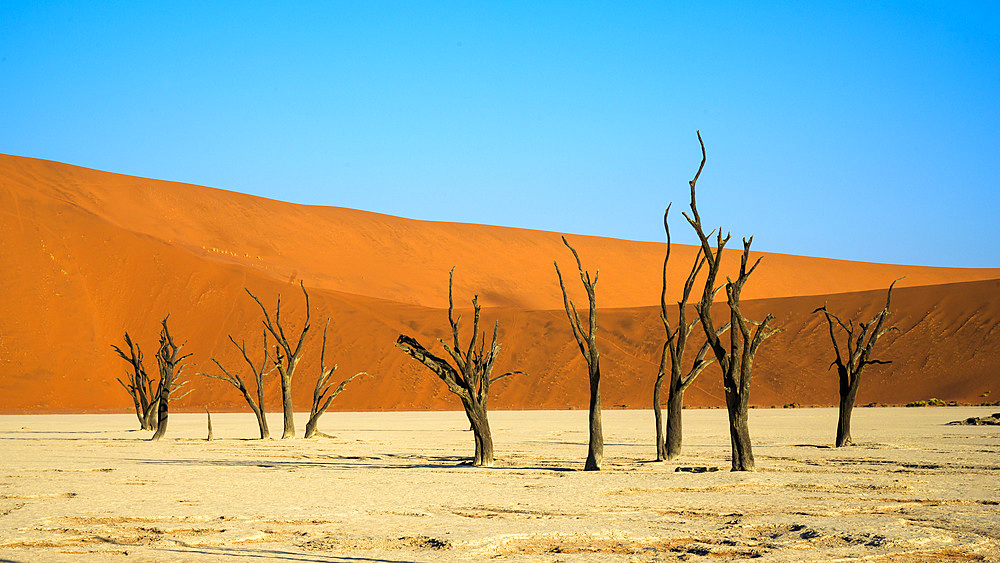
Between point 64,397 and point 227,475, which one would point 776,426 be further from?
point 64,397

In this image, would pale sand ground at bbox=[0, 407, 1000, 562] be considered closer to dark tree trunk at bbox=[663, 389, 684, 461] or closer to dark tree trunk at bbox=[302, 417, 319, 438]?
dark tree trunk at bbox=[663, 389, 684, 461]

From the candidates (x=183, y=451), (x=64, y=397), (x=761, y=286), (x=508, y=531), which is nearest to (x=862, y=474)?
(x=508, y=531)

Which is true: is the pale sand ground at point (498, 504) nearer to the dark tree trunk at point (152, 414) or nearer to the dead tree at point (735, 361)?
the dead tree at point (735, 361)

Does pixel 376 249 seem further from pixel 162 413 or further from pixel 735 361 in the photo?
pixel 735 361

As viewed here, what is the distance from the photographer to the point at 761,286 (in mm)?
120438

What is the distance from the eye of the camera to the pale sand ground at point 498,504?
8.08 metres

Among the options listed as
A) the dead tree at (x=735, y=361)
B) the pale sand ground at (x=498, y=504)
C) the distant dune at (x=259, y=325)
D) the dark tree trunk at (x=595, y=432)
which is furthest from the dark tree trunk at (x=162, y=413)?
the distant dune at (x=259, y=325)

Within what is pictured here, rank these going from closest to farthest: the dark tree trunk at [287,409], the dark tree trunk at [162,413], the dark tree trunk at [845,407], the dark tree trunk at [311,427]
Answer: the dark tree trunk at [845,407] < the dark tree trunk at [162,413] < the dark tree trunk at [287,409] < the dark tree trunk at [311,427]

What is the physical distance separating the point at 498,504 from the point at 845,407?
12034 mm

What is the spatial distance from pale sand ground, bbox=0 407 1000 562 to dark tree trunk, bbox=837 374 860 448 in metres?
0.36

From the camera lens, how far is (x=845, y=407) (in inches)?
807

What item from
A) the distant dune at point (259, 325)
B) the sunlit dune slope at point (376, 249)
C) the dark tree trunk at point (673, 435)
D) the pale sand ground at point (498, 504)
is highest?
the sunlit dune slope at point (376, 249)

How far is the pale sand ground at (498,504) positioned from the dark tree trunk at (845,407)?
0.36 meters

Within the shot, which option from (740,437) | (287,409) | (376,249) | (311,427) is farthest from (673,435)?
(376,249)
